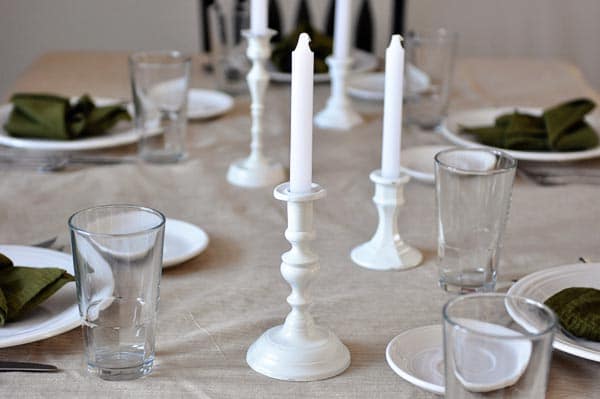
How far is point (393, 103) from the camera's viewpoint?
39.3 inches

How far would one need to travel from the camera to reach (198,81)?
201 cm

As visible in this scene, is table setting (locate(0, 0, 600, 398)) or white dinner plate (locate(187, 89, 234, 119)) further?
white dinner plate (locate(187, 89, 234, 119))

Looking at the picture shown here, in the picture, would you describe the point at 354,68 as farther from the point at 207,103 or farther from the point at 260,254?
the point at 260,254

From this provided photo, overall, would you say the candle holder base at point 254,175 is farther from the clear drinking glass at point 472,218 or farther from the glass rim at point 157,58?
the clear drinking glass at point 472,218

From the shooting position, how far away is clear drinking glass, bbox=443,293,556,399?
0.61 meters

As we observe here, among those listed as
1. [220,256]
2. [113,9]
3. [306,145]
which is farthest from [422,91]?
[113,9]

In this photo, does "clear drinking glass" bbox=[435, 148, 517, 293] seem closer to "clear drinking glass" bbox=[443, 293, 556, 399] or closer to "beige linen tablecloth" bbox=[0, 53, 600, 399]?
"beige linen tablecloth" bbox=[0, 53, 600, 399]

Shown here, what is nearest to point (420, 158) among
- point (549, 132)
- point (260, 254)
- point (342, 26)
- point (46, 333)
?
point (549, 132)

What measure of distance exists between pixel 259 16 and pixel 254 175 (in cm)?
24

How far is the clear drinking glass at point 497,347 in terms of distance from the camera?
1.99 ft

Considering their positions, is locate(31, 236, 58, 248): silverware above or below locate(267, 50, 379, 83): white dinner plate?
below

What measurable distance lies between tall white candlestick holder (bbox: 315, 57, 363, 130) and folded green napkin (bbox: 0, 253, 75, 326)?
2.85 feet

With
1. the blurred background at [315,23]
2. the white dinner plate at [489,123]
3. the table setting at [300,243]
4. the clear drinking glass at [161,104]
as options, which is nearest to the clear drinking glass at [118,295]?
the table setting at [300,243]

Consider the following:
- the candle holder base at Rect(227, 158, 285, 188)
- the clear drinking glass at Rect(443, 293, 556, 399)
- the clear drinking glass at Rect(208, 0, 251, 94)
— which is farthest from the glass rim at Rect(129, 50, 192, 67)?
the clear drinking glass at Rect(443, 293, 556, 399)
